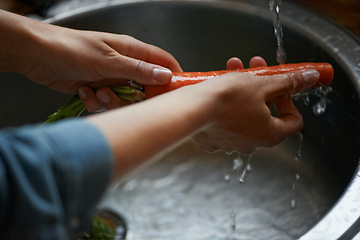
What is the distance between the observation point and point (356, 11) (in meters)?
0.98

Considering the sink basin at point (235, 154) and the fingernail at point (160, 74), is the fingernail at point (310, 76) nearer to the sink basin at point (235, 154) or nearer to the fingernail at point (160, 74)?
the sink basin at point (235, 154)

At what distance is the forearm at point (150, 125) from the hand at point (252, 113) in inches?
2.7

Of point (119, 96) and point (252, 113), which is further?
point (119, 96)

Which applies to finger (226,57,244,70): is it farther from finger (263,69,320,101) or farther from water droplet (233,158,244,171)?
water droplet (233,158,244,171)

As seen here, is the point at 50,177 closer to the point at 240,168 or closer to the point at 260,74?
the point at 260,74

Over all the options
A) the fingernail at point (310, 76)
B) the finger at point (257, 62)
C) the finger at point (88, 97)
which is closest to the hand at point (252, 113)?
the fingernail at point (310, 76)

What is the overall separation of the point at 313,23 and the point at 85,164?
715 mm

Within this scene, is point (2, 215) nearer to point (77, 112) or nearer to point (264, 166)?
point (77, 112)

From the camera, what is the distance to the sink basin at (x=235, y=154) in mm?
880

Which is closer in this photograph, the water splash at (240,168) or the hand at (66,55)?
the hand at (66,55)

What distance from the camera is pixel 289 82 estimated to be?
Result: 0.72 m

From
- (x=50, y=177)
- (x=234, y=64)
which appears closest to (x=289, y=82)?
(x=234, y=64)

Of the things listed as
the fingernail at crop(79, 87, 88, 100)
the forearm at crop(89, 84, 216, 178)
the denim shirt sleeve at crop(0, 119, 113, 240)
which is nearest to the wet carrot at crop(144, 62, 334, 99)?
the fingernail at crop(79, 87, 88, 100)

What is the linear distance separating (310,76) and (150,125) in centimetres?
42
